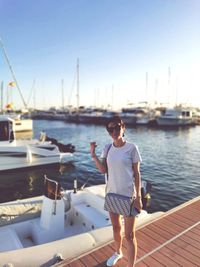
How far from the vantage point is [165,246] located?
468cm

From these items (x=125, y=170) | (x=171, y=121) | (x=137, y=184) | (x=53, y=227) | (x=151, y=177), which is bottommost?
(x=151, y=177)

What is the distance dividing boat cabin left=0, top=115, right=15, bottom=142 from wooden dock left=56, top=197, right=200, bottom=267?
12702 mm

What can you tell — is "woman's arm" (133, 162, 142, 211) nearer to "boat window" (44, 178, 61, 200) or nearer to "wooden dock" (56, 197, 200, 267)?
"wooden dock" (56, 197, 200, 267)

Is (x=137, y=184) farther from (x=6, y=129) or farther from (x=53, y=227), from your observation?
(x=6, y=129)

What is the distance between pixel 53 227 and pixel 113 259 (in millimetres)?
2608

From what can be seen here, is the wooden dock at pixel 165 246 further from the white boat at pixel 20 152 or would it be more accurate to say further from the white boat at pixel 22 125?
the white boat at pixel 22 125

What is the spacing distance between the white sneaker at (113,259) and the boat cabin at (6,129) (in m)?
13.5

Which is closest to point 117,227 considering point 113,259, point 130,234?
point 130,234

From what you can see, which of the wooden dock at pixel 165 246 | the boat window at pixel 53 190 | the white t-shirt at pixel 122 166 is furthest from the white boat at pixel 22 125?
the white t-shirt at pixel 122 166

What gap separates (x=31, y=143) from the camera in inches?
708

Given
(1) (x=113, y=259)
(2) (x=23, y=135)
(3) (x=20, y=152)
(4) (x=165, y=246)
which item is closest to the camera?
(1) (x=113, y=259)

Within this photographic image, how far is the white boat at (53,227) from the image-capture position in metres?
4.78

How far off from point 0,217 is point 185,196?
30.2ft

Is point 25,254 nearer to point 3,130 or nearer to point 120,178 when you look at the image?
point 120,178
